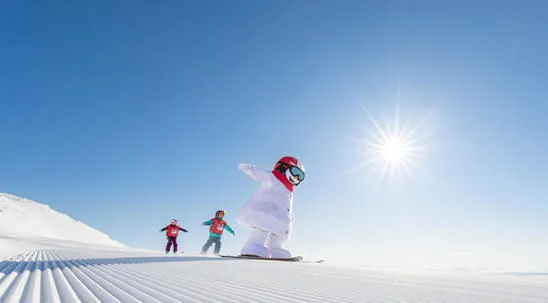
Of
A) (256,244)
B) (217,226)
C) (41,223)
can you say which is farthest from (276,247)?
(41,223)

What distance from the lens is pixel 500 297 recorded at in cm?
281

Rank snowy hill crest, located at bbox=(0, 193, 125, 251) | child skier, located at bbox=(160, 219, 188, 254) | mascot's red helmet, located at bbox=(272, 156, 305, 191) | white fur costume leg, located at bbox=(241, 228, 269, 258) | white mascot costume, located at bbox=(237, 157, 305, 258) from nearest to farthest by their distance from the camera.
A: white fur costume leg, located at bbox=(241, 228, 269, 258) < white mascot costume, located at bbox=(237, 157, 305, 258) < mascot's red helmet, located at bbox=(272, 156, 305, 191) < child skier, located at bbox=(160, 219, 188, 254) < snowy hill crest, located at bbox=(0, 193, 125, 251)

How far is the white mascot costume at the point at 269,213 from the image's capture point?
843cm

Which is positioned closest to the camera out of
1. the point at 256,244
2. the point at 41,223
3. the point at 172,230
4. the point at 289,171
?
the point at 256,244

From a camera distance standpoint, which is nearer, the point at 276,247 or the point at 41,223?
the point at 276,247

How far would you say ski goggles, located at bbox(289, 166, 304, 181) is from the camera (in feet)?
30.6

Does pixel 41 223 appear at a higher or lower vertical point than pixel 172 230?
higher

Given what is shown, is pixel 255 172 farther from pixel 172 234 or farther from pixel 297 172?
pixel 172 234

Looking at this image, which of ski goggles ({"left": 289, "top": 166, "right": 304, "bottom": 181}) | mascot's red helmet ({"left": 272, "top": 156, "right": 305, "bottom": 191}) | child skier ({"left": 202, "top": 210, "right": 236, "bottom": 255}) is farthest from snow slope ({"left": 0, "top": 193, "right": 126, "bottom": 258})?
ski goggles ({"left": 289, "top": 166, "right": 304, "bottom": 181})

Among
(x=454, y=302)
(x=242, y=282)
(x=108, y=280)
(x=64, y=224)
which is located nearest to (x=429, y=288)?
(x=454, y=302)

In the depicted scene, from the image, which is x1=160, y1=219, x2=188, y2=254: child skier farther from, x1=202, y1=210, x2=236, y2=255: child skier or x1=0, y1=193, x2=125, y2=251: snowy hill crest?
x1=0, y1=193, x2=125, y2=251: snowy hill crest

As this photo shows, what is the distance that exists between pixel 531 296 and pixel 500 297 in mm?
375

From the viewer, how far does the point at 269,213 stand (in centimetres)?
855

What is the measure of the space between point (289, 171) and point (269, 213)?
143 cm
